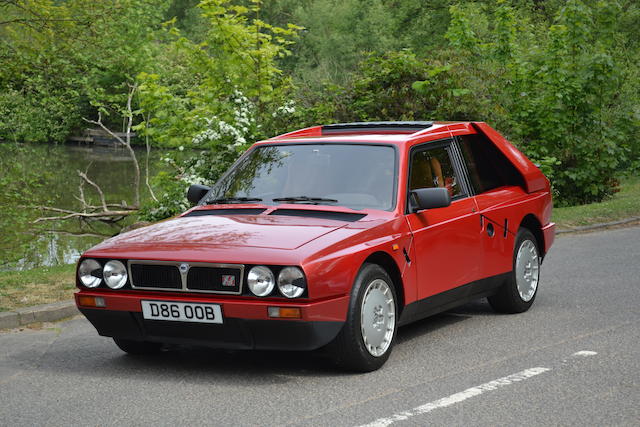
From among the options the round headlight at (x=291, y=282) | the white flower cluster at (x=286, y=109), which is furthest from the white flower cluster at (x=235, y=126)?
the round headlight at (x=291, y=282)

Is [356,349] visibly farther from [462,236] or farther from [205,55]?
[205,55]

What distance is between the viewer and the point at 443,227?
779cm

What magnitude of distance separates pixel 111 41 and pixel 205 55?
3.87 meters

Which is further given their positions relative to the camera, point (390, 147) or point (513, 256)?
point (513, 256)

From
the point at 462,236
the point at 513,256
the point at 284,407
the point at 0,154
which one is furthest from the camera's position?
the point at 0,154

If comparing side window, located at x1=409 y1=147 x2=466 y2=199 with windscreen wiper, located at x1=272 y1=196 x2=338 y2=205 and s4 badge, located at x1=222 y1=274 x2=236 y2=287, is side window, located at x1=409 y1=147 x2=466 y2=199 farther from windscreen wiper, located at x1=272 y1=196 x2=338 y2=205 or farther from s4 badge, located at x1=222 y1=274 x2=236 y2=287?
s4 badge, located at x1=222 y1=274 x2=236 y2=287

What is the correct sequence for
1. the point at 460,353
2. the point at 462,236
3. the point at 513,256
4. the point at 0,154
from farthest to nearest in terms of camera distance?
the point at 0,154 → the point at 513,256 → the point at 462,236 → the point at 460,353

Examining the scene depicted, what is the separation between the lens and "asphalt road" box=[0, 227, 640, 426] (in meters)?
5.74

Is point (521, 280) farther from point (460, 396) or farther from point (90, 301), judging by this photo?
point (90, 301)

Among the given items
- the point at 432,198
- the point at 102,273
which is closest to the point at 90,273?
the point at 102,273

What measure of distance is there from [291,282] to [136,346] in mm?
1707

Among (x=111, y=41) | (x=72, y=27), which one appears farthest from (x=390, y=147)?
(x=111, y=41)

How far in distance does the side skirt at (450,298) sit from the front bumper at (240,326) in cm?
98

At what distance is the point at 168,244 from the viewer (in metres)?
6.77
